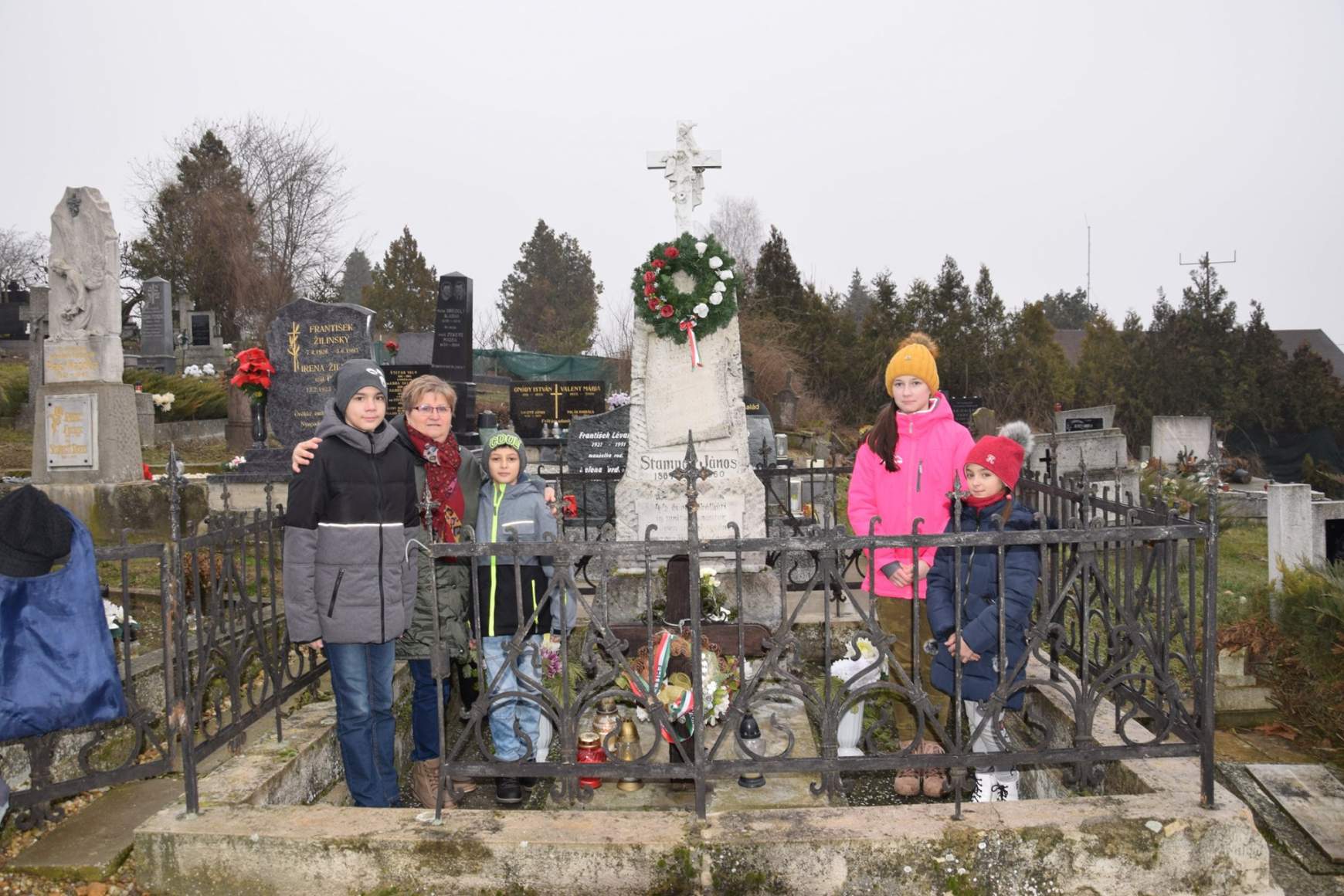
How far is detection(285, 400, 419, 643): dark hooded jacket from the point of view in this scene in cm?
341

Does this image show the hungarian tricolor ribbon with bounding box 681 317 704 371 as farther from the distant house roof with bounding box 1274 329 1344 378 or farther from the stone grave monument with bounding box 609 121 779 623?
the distant house roof with bounding box 1274 329 1344 378

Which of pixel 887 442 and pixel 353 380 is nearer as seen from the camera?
pixel 353 380

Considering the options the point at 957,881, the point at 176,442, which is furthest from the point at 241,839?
the point at 176,442

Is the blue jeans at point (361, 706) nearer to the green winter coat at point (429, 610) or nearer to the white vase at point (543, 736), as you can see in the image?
the green winter coat at point (429, 610)

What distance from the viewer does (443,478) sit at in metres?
3.95

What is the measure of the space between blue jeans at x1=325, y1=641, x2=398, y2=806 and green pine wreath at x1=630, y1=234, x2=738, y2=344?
404 centimetres

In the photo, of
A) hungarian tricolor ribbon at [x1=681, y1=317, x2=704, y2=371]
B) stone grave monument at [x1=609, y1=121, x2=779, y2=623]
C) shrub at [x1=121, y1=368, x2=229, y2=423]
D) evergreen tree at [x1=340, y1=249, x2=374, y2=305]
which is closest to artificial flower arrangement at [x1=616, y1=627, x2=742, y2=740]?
stone grave monument at [x1=609, y1=121, x2=779, y2=623]

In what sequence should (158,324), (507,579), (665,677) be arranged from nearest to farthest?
1. (507,579)
2. (665,677)
3. (158,324)

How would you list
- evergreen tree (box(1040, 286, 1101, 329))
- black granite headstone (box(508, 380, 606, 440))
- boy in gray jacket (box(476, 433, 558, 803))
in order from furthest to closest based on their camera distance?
evergreen tree (box(1040, 286, 1101, 329)) → black granite headstone (box(508, 380, 606, 440)) → boy in gray jacket (box(476, 433, 558, 803))

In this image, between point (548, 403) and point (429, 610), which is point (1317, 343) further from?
point (429, 610)

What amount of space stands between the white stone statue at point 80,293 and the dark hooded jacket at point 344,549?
8.01 m

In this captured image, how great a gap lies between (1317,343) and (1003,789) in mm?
43183

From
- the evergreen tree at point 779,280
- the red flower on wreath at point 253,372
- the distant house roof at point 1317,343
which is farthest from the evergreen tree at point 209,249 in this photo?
the distant house roof at point 1317,343

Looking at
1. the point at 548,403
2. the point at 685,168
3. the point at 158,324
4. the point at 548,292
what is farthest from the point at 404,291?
the point at 685,168
